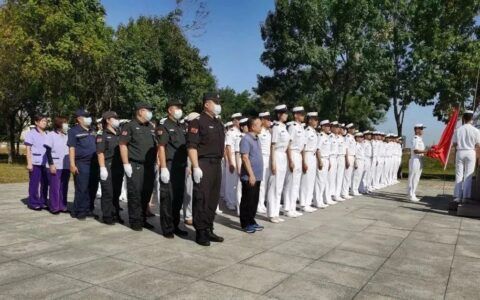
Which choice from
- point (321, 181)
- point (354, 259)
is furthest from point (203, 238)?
point (321, 181)

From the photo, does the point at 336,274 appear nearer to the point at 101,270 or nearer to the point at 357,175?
the point at 101,270

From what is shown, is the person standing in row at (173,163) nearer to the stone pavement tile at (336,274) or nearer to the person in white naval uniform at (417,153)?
the stone pavement tile at (336,274)

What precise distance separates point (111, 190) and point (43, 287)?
11.1 ft

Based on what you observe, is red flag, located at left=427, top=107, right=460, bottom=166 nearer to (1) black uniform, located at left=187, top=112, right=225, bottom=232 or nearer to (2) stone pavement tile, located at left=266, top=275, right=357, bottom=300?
(1) black uniform, located at left=187, top=112, right=225, bottom=232

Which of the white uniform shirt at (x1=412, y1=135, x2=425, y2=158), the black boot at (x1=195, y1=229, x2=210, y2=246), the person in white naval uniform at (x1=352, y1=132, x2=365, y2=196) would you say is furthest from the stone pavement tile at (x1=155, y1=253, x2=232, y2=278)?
the person in white naval uniform at (x1=352, y1=132, x2=365, y2=196)

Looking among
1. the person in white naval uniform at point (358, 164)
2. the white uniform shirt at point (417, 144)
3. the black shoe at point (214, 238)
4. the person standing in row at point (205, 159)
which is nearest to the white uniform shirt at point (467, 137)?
the white uniform shirt at point (417, 144)

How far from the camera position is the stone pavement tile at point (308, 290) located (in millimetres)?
4043

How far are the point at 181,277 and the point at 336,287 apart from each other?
156cm

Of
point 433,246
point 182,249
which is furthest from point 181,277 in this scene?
point 433,246

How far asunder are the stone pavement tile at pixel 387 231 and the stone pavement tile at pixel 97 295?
4.58 metres

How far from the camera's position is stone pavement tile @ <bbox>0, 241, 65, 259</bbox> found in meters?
5.13

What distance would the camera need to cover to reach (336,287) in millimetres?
4320

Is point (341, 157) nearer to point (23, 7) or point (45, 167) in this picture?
point (45, 167)

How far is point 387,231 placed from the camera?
7258 mm
